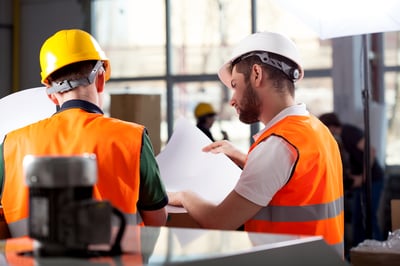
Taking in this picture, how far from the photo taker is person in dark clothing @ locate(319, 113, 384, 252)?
6598mm

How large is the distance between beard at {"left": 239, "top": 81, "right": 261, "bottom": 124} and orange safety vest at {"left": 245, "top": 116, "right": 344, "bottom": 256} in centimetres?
16

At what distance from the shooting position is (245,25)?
786 cm

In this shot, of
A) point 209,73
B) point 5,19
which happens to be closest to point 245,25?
point 209,73

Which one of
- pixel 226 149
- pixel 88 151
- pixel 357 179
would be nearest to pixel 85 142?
pixel 88 151

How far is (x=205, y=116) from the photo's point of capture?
7.81m

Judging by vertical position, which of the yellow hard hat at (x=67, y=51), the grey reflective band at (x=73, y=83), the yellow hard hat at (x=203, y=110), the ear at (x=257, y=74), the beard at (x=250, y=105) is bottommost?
the beard at (x=250, y=105)

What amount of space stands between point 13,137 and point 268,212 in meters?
0.74

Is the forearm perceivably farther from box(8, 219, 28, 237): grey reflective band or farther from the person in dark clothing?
the person in dark clothing

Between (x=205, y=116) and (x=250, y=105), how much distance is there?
552 centimetres

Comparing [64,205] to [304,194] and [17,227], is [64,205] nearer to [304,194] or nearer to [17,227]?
[17,227]

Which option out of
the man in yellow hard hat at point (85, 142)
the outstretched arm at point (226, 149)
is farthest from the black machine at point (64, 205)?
the outstretched arm at point (226, 149)

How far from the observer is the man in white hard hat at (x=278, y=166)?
202 centimetres

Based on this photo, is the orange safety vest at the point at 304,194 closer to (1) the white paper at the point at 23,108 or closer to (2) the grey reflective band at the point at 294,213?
(2) the grey reflective band at the point at 294,213

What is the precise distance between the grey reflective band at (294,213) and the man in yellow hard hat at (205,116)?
5.49m
